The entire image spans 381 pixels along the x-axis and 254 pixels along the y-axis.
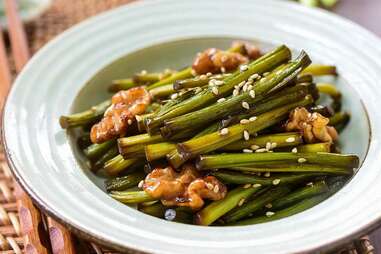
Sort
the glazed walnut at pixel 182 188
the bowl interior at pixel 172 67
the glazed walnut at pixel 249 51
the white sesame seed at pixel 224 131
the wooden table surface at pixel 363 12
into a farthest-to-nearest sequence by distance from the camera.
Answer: the wooden table surface at pixel 363 12
the glazed walnut at pixel 249 51
the bowl interior at pixel 172 67
the white sesame seed at pixel 224 131
the glazed walnut at pixel 182 188

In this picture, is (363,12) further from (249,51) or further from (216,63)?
(216,63)

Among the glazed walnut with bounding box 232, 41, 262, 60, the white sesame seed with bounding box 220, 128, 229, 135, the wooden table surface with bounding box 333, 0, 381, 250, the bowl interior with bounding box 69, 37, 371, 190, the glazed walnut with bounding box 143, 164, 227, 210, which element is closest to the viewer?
the glazed walnut with bounding box 143, 164, 227, 210

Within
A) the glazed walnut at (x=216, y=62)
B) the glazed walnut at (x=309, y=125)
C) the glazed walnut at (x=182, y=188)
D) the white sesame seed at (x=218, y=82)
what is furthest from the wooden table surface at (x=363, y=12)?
the glazed walnut at (x=182, y=188)

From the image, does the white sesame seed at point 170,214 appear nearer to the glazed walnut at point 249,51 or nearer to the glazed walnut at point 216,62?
the glazed walnut at point 216,62

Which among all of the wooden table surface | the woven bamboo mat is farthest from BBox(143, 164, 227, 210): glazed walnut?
the wooden table surface

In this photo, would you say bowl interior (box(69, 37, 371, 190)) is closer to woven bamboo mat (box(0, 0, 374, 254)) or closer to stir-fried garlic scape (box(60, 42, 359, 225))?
stir-fried garlic scape (box(60, 42, 359, 225))

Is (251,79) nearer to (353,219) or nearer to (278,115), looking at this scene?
(278,115)
